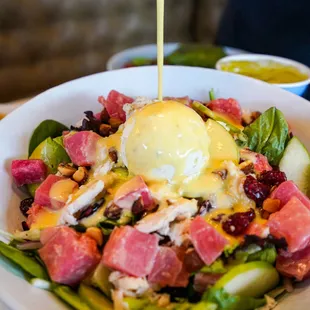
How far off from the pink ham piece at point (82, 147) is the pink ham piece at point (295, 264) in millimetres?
678

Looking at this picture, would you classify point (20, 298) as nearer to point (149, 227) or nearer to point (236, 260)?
point (149, 227)

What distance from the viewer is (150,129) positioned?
1.51 metres

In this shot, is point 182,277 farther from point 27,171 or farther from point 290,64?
point 290,64

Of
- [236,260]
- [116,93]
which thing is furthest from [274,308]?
[116,93]

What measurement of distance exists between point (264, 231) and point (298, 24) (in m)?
1.94

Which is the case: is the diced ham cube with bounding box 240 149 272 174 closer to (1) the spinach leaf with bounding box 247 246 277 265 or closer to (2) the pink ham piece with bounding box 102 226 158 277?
(1) the spinach leaf with bounding box 247 246 277 265

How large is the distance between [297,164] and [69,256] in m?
0.84

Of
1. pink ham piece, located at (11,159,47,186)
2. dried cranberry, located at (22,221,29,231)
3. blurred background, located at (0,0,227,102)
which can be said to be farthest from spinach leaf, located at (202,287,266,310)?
blurred background, located at (0,0,227,102)

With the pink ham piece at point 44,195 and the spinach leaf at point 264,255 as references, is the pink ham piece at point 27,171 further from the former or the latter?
the spinach leaf at point 264,255

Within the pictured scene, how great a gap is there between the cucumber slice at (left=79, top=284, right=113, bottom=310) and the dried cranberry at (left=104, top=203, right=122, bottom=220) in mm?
206

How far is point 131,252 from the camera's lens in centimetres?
134

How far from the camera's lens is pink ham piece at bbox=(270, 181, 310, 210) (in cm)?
147

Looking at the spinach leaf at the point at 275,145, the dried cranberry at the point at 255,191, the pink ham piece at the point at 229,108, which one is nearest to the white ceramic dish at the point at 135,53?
the pink ham piece at the point at 229,108

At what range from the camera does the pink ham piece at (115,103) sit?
1.94 metres
